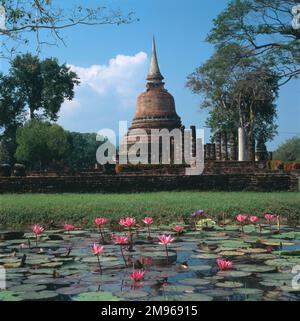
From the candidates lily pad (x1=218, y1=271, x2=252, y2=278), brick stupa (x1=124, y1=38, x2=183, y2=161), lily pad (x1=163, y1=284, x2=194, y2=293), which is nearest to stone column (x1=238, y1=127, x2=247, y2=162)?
brick stupa (x1=124, y1=38, x2=183, y2=161)

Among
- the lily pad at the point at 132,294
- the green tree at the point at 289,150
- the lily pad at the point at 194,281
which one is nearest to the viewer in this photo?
the lily pad at the point at 132,294

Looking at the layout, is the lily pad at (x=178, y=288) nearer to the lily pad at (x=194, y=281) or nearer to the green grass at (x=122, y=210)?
the lily pad at (x=194, y=281)

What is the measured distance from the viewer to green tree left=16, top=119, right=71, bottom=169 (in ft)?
89.0

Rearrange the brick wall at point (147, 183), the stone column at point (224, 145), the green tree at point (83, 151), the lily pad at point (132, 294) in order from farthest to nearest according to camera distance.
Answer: the green tree at point (83, 151), the stone column at point (224, 145), the brick wall at point (147, 183), the lily pad at point (132, 294)

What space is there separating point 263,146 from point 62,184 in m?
9.46

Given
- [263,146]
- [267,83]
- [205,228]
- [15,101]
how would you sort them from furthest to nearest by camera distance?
[15,101] → [263,146] → [267,83] → [205,228]

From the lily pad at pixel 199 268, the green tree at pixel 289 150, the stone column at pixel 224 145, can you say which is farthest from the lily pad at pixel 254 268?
the green tree at pixel 289 150

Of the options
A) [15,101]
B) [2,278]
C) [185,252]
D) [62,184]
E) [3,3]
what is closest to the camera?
[2,278]

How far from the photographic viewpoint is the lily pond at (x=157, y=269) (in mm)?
2645

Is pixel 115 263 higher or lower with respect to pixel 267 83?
lower

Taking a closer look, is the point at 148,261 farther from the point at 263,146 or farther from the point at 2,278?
the point at 263,146

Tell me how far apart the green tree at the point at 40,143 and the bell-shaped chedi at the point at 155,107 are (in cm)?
439

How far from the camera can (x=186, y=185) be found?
12.3 meters
